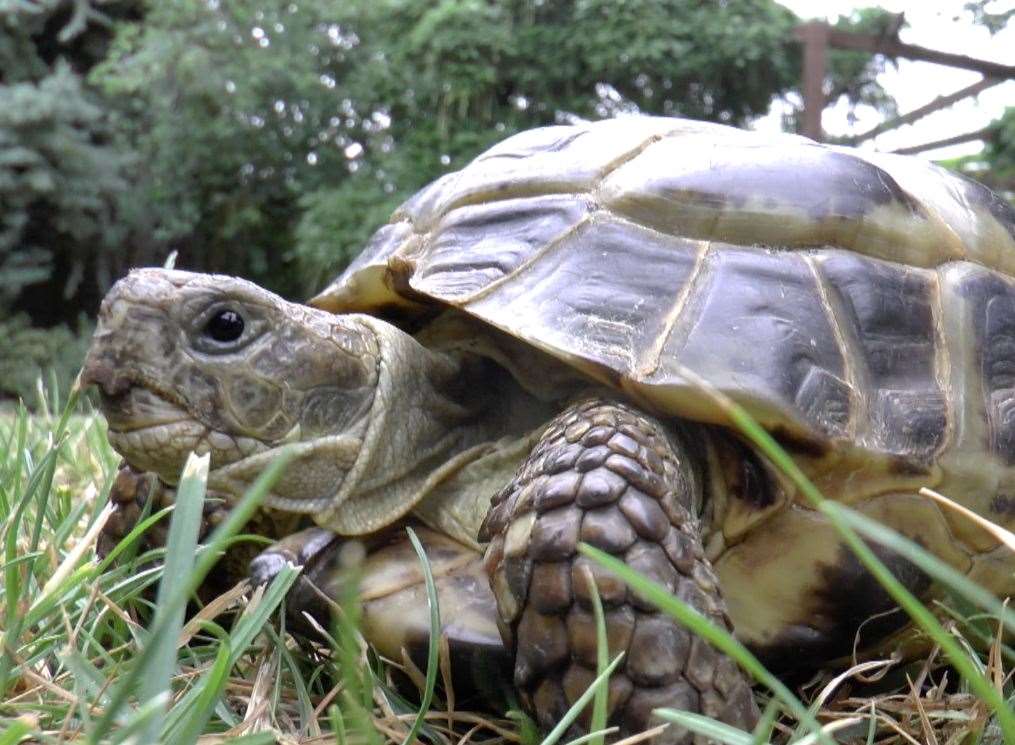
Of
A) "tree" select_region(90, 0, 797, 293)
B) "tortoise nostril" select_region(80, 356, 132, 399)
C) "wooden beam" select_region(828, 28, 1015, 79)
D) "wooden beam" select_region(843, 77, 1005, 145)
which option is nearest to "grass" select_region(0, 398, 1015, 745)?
"tortoise nostril" select_region(80, 356, 132, 399)

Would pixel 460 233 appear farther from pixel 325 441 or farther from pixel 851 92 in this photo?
pixel 851 92

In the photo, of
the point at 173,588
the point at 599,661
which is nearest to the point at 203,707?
the point at 173,588

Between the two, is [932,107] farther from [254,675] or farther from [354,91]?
[254,675]

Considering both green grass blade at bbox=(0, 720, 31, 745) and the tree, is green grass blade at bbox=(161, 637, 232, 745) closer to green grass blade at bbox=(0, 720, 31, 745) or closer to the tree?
green grass blade at bbox=(0, 720, 31, 745)

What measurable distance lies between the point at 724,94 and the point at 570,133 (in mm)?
8593

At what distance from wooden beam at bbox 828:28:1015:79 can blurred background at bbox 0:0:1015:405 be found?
0.89 metres

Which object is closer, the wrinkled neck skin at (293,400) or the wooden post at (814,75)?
the wrinkled neck skin at (293,400)

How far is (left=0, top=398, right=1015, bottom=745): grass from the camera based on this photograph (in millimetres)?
660

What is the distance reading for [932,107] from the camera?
743 cm

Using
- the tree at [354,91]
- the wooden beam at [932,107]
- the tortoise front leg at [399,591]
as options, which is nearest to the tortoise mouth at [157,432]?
the tortoise front leg at [399,591]

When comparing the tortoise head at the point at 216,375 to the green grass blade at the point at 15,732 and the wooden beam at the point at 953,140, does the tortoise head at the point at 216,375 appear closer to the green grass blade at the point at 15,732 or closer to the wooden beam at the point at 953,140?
the green grass blade at the point at 15,732

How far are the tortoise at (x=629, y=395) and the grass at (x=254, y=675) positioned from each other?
0.28ft

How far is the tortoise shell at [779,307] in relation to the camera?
3.92 ft

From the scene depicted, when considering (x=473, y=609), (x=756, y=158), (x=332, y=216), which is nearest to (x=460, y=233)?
(x=756, y=158)
